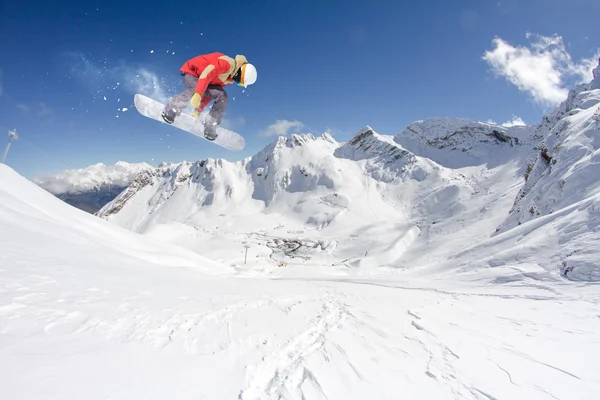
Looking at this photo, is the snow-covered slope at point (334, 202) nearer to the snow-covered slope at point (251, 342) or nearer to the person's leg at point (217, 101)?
the snow-covered slope at point (251, 342)

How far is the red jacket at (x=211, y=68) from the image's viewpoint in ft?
24.7

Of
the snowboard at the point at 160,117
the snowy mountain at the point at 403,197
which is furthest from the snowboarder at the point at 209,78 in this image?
the snowy mountain at the point at 403,197

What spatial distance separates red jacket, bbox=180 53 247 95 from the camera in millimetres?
7535

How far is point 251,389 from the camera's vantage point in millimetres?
3229

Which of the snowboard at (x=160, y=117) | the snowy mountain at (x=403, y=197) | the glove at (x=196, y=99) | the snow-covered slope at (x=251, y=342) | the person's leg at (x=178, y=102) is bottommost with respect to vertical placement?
the snow-covered slope at (x=251, y=342)

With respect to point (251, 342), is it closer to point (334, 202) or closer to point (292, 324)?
point (292, 324)

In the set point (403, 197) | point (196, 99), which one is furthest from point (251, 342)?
point (403, 197)

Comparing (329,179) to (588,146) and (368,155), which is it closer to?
(368,155)

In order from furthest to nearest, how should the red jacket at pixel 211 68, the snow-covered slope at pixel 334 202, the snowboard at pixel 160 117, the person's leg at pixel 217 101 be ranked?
1. the snow-covered slope at pixel 334 202
2. the snowboard at pixel 160 117
3. the person's leg at pixel 217 101
4. the red jacket at pixel 211 68

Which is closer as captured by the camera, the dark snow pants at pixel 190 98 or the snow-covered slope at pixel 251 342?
the snow-covered slope at pixel 251 342

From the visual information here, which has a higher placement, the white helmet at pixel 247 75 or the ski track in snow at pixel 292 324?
the white helmet at pixel 247 75

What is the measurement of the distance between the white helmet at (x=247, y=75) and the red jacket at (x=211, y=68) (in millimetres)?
171

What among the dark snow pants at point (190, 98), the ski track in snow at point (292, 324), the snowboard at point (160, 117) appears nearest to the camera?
the ski track in snow at point (292, 324)

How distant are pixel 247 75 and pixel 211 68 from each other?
994 mm
